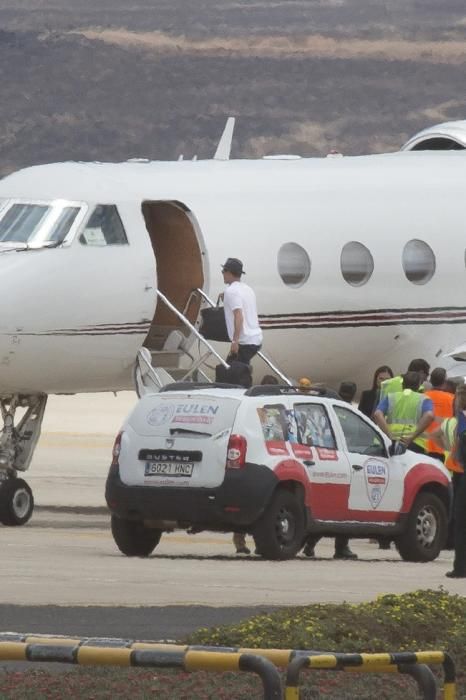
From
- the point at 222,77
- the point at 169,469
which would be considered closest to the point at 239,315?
the point at 169,469

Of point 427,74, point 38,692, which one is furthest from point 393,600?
point 427,74

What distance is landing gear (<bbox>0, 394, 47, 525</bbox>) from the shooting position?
84.5 feet

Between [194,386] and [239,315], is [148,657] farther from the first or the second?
[239,315]

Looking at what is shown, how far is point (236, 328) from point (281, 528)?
4588 mm

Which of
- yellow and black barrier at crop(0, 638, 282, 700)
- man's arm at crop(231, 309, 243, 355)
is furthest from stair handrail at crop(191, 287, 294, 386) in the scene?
yellow and black barrier at crop(0, 638, 282, 700)

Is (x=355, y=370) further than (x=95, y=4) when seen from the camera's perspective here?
No

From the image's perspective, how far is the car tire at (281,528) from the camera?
2167 centimetres

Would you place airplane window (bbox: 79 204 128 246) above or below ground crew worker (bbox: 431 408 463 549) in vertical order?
above

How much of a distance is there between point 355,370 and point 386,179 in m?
2.55

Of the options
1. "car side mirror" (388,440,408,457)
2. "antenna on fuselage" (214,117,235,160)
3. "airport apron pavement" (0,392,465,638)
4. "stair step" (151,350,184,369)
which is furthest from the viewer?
"antenna on fuselage" (214,117,235,160)

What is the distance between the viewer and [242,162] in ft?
95.9

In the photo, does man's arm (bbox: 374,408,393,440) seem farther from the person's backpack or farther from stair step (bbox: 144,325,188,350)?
stair step (bbox: 144,325,188,350)

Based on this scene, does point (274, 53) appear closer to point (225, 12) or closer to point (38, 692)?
point (225, 12)

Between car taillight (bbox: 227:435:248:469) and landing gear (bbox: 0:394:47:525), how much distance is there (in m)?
4.51
